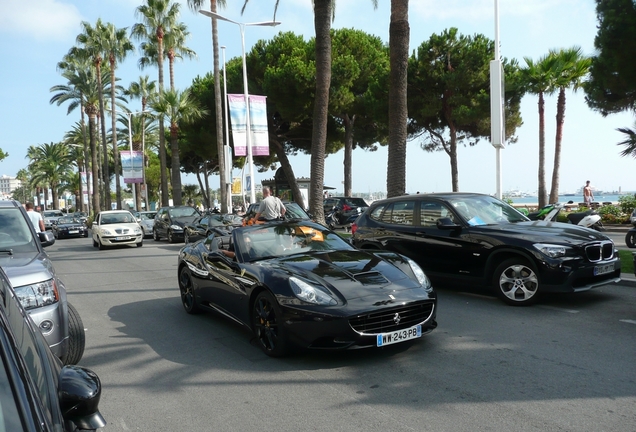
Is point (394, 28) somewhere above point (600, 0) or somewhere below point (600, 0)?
below

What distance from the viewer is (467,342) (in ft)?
19.7

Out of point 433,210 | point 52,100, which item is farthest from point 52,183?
point 433,210

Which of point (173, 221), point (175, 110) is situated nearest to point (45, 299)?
point (173, 221)

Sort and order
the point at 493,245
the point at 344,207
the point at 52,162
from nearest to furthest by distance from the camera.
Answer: the point at 493,245 → the point at 344,207 → the point at 52,162

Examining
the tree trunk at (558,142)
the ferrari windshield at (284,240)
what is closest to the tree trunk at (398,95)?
the ferrari windshield at (284,240)

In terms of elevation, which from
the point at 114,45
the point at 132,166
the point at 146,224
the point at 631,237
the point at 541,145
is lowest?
the point at 146,224

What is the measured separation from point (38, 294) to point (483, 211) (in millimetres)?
6295

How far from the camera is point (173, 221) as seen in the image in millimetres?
23938

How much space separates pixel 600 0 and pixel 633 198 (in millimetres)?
7940

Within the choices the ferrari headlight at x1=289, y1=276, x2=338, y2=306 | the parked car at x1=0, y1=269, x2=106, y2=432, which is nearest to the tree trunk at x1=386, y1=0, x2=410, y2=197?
the ferrari headlight at x1=289, y1=276, x2=338, y2=306

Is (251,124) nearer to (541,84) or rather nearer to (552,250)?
(541,84)

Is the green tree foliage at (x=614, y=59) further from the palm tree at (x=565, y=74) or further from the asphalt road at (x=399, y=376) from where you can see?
the asphalt road at (x=399, y=376)

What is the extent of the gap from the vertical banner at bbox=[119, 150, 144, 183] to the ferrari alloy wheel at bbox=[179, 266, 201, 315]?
3943 centimetres

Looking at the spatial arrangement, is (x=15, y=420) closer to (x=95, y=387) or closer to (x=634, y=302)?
(x=95, y=387)
